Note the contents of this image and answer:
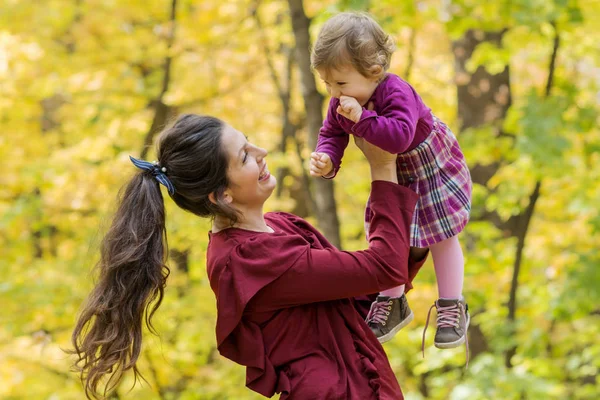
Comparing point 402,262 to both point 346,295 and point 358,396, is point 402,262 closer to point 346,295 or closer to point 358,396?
point 346,295

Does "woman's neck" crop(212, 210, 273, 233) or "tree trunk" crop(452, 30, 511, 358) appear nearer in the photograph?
"woman's neck" crop(212, 210, 273, 233)

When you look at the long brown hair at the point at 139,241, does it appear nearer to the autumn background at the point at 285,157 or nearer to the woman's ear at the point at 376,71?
the woman's ear at the point at 376,71

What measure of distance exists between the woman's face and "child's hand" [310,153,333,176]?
119mm

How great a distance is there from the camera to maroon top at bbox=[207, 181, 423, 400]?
72.3 inches

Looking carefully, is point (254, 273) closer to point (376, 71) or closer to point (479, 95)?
point (376, 71)

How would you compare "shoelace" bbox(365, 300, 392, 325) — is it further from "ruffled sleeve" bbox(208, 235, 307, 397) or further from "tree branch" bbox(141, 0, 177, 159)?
"tree branch" bbox(141, 0, 177, 159)

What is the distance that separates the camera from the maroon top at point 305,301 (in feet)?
6.02

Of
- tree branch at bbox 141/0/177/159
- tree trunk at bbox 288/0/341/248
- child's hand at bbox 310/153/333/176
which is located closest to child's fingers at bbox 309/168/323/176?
child's hand at bbox 310/153/333/176

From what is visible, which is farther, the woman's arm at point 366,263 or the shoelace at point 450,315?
the shoelace at point 450,315

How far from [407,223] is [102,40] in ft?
19.7

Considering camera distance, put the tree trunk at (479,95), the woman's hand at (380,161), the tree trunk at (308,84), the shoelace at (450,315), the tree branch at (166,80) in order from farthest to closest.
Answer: the tree branch at (166,80), the tree trunk at (479,95), the tree trunk at (308,84), the shoelace at (450,315), the woman's hand at (380,161)

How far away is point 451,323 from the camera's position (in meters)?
2.12

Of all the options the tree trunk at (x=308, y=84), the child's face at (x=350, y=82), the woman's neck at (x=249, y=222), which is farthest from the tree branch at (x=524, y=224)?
the woman's neck at (x=249, y=222)

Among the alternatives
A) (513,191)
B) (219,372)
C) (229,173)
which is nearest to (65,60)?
(219,372)
